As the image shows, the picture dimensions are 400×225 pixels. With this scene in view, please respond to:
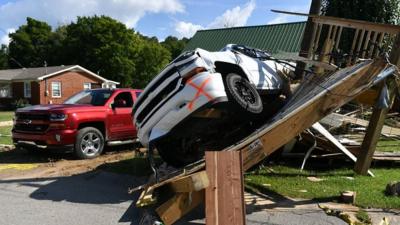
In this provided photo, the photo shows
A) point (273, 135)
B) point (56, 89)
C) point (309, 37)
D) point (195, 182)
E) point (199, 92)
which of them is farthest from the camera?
point (56, 89)

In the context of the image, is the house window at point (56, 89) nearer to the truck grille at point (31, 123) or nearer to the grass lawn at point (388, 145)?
the truck grille at point (31, 123)

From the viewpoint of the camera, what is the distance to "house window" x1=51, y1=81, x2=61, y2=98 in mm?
41062

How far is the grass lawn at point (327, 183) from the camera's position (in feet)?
22.4

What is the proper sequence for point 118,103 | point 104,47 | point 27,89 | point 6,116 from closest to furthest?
point 118,103 → point 6,116 → point 27,89 → point 104,47

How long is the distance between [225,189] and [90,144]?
638cm

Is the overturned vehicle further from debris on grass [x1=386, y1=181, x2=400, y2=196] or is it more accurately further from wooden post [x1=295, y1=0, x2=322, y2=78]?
debris on grass [x1=386, y1=181, x2=400, y2=196]

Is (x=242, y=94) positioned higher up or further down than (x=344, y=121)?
higher up

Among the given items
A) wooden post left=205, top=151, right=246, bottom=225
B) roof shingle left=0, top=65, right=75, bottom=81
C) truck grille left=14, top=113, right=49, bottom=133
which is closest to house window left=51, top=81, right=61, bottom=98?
roof shingle left=0, top=65, right=75, bottom=81

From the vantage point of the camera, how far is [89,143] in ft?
36.0

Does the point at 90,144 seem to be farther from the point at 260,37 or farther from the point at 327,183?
the point at 260,37

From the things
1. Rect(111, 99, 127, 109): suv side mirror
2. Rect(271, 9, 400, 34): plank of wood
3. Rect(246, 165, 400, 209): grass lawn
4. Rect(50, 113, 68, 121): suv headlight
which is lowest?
Rect(246, 165, 400, 209): grass lawn

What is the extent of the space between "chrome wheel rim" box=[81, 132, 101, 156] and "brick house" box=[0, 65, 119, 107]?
30.3 meters

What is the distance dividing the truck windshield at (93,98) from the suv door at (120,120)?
280 mm

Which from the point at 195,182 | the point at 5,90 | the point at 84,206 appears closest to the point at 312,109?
the point at 195,182
